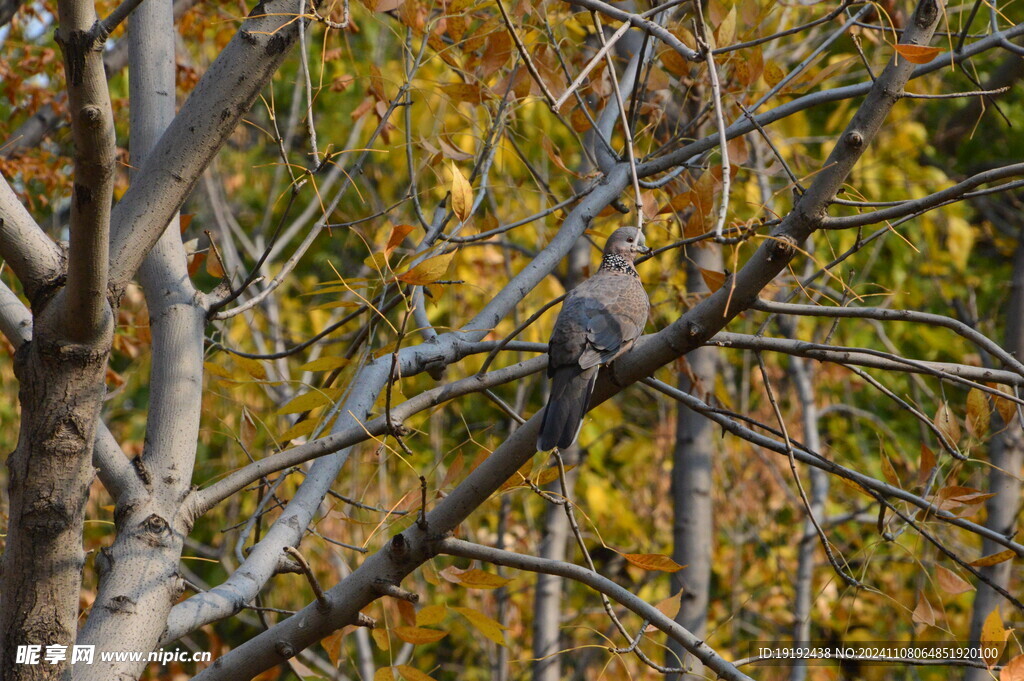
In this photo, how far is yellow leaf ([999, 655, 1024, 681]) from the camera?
1984 millimetres

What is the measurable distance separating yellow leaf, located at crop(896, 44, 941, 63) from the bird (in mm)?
832

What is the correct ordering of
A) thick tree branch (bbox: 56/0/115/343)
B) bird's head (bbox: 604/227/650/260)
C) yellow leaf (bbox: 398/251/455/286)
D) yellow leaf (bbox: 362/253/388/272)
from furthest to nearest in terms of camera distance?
bird's head (bbox: 604/227/650/260) → yellow leaf (bbox: 362/253/388/272) → yellow leaf (bbox: 398/251/455/286) → thick tree branch (bbox: 56/0/115/343)

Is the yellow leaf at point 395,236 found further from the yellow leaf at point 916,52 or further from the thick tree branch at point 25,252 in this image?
the yellow leaf at point 916,52

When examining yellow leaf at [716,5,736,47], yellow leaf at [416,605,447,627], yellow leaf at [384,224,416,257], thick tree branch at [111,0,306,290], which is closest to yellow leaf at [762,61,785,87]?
yellow leaf at [716,5,736,47]

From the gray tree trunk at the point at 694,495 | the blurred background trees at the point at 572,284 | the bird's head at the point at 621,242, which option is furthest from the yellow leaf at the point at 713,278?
the gray tree trunk at the point at 694,495

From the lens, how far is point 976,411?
2475 millimetres

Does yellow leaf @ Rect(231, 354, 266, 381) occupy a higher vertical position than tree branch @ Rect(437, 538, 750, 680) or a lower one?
higher

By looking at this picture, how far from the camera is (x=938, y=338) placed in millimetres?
6090

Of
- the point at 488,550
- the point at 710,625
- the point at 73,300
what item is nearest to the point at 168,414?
the point at 73,300

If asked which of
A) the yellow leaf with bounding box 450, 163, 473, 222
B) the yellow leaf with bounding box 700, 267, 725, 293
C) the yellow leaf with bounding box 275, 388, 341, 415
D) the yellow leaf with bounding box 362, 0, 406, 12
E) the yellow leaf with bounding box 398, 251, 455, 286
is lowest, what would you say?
the yellow leaf with bounding box 275, 388, 341, 415

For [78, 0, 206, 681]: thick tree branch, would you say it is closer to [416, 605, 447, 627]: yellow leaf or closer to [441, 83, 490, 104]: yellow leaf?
[416, 605, 447, 627]: yellow leaf

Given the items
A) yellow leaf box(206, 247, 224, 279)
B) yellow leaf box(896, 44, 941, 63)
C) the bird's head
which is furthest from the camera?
the bird's head

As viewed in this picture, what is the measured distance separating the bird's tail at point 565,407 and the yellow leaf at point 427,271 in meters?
0.48

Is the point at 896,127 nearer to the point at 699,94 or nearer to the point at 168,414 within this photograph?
the point at 699,94
